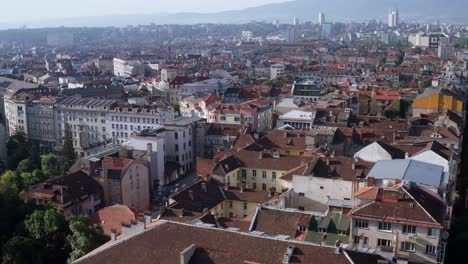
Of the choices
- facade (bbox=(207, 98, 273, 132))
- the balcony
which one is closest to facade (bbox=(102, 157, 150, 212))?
facade (bbox=(207, 98, 273, 132))

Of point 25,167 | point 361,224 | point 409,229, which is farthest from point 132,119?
point 409,229

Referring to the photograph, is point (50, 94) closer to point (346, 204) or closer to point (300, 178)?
point (300, 178)

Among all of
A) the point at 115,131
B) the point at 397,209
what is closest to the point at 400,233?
the point at 397,209

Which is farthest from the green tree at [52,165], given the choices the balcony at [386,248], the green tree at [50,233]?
the balcony at [386,248]

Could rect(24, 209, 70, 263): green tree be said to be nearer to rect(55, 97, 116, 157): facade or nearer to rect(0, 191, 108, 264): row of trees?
rect(0, 191, 108, 264): row of trees

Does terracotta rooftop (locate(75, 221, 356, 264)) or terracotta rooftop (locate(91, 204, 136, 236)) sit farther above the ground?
terracotta rooftop (locate(75, 221, 356, 264))
